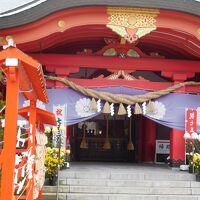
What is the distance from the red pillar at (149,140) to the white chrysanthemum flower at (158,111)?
10.7ft

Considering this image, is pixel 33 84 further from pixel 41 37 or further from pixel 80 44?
pixel 80 44

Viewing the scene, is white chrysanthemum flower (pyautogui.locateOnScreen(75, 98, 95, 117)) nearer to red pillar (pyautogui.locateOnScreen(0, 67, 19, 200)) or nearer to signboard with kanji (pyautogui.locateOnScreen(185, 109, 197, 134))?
signboard with kanji (pyautogui.locateOnScreen(185, 109, 197, 134))

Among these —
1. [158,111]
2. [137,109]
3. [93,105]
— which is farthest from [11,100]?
[158,111]

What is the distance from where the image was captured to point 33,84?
5816mm

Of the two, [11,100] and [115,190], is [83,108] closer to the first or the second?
[115,190]

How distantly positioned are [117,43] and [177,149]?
3762 mm

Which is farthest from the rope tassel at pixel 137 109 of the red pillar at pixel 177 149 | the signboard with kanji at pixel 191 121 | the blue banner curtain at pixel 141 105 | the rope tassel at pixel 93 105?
the signboard with kanji at pixel 191 121

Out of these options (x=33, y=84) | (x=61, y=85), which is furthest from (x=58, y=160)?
(x=33, y=84)

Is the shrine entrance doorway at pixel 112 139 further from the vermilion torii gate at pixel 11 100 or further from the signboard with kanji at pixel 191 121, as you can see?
the vermilion torii gate at pixel 11 100

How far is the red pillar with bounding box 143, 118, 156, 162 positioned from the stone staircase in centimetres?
479

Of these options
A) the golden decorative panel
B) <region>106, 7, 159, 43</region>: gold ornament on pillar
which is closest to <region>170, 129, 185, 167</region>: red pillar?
<region>106, 7, 159, 43</region>: gold ornament on pillar

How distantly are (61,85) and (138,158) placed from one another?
5791mm

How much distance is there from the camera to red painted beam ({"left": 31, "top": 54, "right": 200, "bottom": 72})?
12461 millimetres

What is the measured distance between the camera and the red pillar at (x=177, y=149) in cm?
1256
